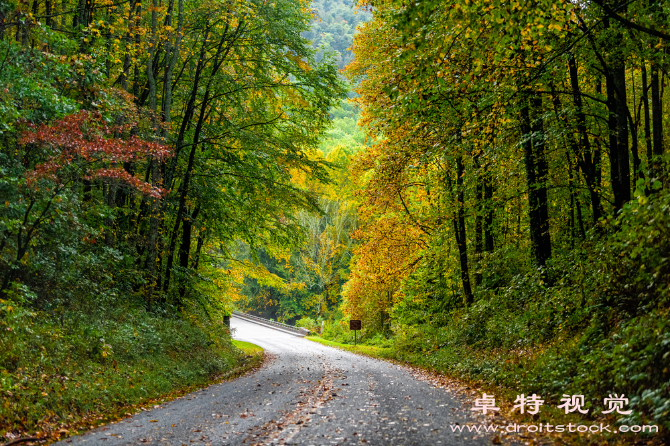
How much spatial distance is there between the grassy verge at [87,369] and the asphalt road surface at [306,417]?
1.95 ft

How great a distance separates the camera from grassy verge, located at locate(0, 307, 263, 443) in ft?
20.8

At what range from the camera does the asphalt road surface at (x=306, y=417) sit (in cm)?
574

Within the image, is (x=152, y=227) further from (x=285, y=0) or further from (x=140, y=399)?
(x=285, y=0)

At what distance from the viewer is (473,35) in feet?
24.0

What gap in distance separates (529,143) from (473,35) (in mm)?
5035

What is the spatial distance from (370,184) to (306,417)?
8.51 m

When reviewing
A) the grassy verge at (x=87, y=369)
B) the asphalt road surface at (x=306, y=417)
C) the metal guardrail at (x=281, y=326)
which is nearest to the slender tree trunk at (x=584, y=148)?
the asphalt road surface at (x=306, y=417)

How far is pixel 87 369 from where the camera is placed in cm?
828

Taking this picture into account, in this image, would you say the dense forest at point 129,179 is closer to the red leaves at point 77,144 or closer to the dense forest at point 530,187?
the red leaves at point 77,144

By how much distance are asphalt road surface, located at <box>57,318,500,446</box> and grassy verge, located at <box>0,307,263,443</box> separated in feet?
1.95

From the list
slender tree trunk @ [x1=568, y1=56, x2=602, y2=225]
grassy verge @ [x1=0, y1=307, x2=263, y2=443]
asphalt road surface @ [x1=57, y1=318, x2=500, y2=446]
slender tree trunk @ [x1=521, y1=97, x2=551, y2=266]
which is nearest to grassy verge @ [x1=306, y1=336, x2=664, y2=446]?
asphalt road surface @ [x1=57, y1=318, x2=500, y2=446]

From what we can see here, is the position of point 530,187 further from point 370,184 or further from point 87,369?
point 87,369

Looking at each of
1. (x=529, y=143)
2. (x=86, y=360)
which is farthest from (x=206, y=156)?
(x=529, y=143)

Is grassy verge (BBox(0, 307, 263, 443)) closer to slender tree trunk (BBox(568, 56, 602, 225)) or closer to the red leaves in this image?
the red leaves
